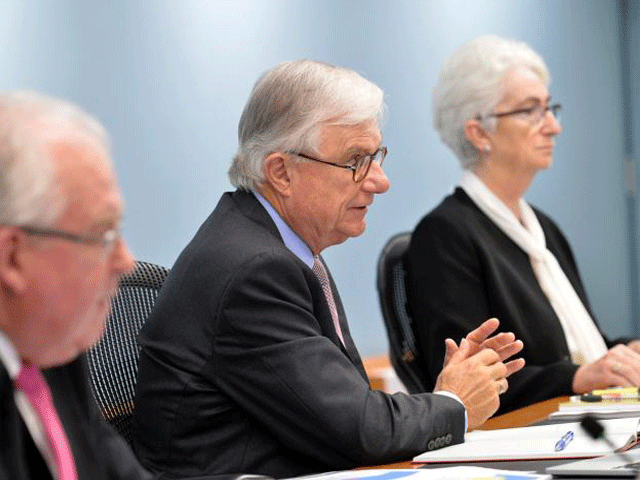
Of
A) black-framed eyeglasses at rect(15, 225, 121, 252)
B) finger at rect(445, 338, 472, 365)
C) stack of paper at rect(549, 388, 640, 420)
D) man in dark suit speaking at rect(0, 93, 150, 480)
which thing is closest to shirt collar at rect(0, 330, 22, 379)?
man in dark suit speaking at rect(0, 93, 150, 480)

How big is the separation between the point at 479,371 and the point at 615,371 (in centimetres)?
70

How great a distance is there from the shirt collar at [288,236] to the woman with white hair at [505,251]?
820 millimetres

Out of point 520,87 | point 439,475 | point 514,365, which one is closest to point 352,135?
point 514,365

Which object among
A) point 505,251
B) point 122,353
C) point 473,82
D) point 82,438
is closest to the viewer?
point 82,438

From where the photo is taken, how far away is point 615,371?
3066 mm

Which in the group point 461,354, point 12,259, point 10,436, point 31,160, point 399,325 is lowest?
point 399,325

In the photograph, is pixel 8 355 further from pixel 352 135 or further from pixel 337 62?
pixel 337 62

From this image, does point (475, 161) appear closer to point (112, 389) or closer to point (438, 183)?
point (438, 183)

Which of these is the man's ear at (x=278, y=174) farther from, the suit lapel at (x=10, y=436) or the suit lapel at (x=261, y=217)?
the suit lapel at (x=10, y=436)

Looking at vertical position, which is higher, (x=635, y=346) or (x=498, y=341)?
(x=498, y=341)

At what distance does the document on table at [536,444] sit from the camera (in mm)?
2088

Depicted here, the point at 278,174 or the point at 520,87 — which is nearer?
the point at 278,174

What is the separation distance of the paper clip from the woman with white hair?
88cm

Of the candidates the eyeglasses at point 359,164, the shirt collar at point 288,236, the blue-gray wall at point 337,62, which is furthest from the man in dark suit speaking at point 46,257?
the blue-gray wall at point 337,62
